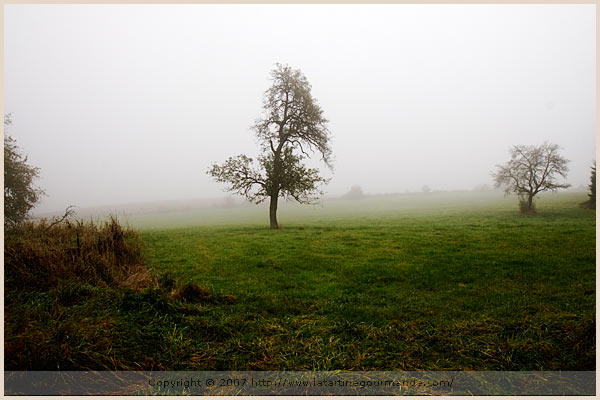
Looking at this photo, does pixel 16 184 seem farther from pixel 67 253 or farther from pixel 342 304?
pixel 342 304

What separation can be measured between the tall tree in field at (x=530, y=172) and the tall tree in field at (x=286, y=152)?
5912mm

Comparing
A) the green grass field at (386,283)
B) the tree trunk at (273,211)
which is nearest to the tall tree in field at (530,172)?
the green grass field at (386,283)

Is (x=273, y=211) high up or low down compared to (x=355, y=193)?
down

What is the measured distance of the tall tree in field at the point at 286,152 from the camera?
29.0 feet

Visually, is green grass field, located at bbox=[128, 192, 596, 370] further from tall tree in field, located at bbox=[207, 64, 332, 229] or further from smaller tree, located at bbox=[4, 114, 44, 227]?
smaller tree, located at bbox=[4, 114, 44, 227]

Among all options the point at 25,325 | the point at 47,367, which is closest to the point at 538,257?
the point at 47,367

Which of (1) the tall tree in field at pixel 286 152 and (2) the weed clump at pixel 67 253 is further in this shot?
(1) the tall tree in field at pixel 286 152

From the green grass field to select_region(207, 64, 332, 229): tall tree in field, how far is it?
82 centimetres

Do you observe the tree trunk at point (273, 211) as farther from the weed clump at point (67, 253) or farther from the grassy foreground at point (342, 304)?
the weed clump at point (67, 253)

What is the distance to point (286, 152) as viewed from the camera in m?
9.69

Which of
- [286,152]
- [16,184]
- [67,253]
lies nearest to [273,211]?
[286,152]

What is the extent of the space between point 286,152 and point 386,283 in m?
6.01

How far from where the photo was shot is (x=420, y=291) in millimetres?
5387

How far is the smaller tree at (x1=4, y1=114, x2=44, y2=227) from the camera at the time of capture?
6391 millimetres
